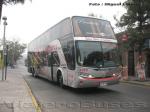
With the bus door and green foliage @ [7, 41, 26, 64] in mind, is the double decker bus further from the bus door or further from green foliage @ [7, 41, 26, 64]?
green foliage @ [7, 41, 26, 64]

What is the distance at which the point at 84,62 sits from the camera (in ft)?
43.0

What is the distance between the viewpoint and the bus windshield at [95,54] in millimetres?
13148

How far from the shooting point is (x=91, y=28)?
14.1m

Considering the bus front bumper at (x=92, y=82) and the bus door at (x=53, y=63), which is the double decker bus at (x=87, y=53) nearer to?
the bus front bumper at (x=92, y=82)

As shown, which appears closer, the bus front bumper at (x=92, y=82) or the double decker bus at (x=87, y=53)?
the bus front bumper at (x=92, y=82)

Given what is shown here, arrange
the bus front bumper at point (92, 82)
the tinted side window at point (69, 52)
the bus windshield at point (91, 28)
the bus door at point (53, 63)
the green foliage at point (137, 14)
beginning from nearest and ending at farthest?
the bus front bumper at point (92, 82)
the tinted side window at point (69, 52)
the bus windshield at point (91, 28)
the bus door at point (53, 63)
the green foliage at point (137, 14)

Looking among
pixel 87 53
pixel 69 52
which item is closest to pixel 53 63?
pixel 69 52

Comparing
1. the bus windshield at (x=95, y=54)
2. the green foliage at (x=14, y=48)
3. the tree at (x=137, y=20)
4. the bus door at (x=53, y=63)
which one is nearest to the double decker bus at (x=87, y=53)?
the bus windshield at (x=95, y=54)

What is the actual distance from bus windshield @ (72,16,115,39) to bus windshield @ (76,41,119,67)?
498mm

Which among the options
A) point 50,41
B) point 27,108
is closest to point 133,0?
point 50,41

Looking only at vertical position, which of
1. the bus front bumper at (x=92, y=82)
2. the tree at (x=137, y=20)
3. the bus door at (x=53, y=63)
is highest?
the tree at (x=137, y=20)

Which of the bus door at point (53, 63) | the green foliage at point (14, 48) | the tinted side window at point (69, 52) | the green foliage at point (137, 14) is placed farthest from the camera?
the green foliage at point (14, 48)

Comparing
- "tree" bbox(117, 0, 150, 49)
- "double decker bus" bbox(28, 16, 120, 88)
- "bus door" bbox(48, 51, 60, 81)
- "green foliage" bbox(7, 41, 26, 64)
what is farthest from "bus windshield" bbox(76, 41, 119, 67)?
"green foliage" bbox(7, 41, 26, 64)

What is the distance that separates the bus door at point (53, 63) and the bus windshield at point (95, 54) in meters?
3.27
